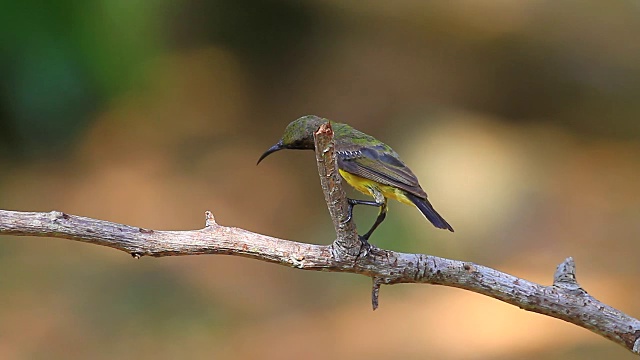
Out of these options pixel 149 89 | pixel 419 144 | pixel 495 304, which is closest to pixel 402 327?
pixel 495 304

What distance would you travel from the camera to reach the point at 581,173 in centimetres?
995

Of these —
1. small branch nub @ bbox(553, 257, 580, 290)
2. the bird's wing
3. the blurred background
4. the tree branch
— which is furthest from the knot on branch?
the blurred background

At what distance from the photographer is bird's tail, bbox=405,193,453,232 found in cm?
321

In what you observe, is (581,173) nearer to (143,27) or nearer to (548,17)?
(548,17)

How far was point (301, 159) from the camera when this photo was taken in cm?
984

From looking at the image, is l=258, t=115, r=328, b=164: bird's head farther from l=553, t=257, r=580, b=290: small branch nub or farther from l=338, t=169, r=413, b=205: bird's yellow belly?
l=553, t=257, r=580, b=290: small branch nub

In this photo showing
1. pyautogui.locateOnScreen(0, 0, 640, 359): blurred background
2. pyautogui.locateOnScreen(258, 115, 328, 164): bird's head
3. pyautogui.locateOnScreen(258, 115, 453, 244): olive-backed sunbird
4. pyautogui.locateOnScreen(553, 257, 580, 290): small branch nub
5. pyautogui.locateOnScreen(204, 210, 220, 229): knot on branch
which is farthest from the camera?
pyautogui.locateOnScreen(0, 0, 640, 359): blurred background

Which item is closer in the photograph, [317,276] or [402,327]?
[402,327]

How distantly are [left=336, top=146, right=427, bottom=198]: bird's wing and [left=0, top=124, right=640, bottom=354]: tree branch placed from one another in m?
0.47

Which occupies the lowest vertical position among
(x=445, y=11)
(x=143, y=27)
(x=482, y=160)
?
(x=482, y=160)

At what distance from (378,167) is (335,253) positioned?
0.70 meters

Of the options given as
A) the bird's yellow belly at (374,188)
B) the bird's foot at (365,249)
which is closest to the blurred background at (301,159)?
the bird's yellow belly at (374,188)

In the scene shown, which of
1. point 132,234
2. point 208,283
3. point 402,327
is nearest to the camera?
point 132,234

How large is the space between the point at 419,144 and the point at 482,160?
892 mm
